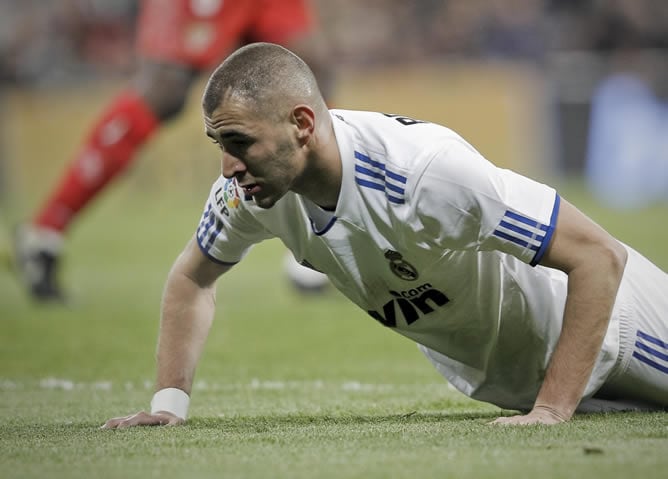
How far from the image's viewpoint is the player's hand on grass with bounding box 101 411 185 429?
3.89m

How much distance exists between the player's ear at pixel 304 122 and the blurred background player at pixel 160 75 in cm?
417

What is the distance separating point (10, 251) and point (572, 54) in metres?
12.6

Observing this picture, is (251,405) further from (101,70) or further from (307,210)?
(101,70)

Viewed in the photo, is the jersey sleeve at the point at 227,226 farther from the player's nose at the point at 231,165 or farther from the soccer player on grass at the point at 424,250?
the player's nose at the point at 231,165

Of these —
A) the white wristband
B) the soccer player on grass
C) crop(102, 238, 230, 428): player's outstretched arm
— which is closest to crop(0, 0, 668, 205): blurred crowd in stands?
the soccer player on grass

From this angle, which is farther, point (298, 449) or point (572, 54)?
point (572, 54)

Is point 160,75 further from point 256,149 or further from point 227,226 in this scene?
point 256,149

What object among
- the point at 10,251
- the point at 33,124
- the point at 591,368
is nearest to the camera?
the point at 591,368

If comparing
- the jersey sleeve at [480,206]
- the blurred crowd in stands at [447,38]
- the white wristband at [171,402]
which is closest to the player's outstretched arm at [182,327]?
the white wristband at [171,402]

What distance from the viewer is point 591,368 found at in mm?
3648

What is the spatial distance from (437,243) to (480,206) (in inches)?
7.8

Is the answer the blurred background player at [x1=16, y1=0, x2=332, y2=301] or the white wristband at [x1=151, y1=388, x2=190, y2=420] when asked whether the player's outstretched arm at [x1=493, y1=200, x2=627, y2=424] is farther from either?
the blurred background player at [x1=16, y1=0, x2=332, y2=301]

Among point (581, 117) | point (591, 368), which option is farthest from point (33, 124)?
point (591, 368)

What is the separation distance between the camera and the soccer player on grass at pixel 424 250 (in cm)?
346
